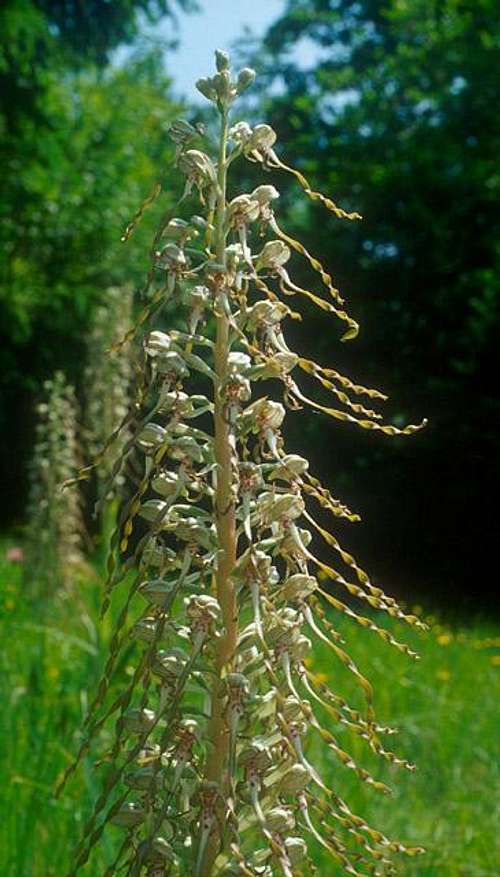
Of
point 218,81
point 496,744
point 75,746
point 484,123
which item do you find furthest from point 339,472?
point 218,81

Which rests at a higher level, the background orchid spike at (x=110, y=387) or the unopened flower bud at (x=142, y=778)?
the background orchid spike at (x=110, y=387)

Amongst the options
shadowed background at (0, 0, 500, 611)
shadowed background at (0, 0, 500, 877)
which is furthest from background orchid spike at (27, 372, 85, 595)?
shadowed background at (0, 0, 500, 611)

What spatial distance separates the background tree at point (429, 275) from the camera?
12414 mm

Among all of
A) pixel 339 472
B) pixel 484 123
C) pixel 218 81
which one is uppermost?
pixel 484 123

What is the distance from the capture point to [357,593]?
1418 mm

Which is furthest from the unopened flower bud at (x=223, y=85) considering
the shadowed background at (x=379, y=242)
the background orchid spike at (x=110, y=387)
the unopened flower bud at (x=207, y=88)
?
the shadowed background at (x=379, y=242)

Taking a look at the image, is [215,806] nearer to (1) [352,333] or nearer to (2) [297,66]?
(1) [352,333]

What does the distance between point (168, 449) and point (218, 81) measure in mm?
449

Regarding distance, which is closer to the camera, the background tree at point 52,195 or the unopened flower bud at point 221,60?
the unopened flower bud at point 221,60

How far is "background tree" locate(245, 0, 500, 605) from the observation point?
1241cm

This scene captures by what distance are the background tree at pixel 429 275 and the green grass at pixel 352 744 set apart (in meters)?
4.37

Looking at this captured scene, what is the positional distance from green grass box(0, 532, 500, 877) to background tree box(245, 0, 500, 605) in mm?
4372

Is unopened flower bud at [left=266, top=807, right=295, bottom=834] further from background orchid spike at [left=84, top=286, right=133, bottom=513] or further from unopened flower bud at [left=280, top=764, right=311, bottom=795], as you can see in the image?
background orchid spike at [left=84, top=286, right=133, bottom=513]

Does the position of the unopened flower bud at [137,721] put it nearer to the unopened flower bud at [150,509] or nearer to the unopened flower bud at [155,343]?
the unopened flower bud at [150,509]
